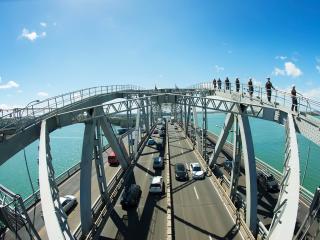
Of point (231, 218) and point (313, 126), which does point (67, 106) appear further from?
point (313, 126)

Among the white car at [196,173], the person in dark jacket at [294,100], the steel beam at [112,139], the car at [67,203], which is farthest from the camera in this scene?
the white car at [196,173]

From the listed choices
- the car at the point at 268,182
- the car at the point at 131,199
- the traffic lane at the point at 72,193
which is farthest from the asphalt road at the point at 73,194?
the car at the point at 268,182

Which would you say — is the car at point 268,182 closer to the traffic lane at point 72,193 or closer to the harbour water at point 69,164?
the harbour water at point 69,164

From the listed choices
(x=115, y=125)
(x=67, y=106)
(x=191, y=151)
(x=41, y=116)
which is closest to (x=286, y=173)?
(x=41, y=116)

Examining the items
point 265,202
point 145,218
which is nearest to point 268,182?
point 265,202

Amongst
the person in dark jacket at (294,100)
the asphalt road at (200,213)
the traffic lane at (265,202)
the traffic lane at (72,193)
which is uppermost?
the person in dark jacket at (294,100)

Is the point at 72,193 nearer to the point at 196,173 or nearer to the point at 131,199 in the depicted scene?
the point at 131,199

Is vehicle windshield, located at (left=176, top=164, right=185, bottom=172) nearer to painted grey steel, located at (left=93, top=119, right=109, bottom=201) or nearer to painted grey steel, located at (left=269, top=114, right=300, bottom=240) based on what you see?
painted grey steel, located at (left=93, top=119, right=109, bottom=201)
